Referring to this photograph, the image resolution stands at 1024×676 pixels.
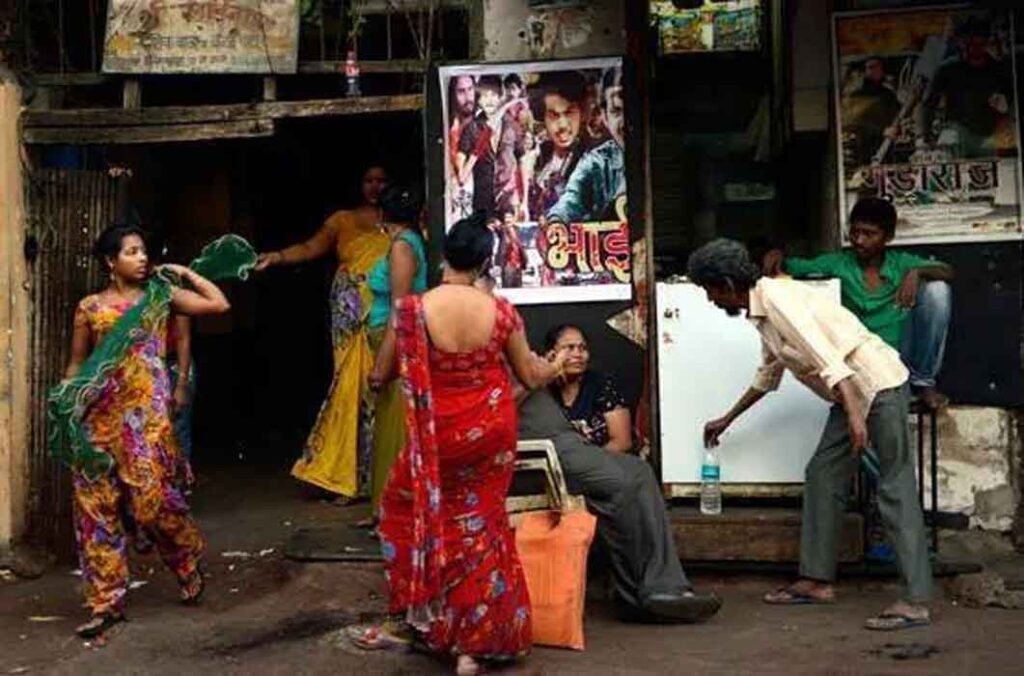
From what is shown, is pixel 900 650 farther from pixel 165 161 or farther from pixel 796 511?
pixel 165 161

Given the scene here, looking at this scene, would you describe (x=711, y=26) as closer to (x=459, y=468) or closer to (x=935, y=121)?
(x=935, y=121)

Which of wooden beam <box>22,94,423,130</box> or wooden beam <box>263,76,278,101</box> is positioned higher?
wooden beam <box>263,76,278,101</box>

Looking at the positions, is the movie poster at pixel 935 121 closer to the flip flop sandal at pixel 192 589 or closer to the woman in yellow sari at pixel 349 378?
the woman in yellow sari at pixel 349 378

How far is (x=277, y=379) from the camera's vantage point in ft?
37.4

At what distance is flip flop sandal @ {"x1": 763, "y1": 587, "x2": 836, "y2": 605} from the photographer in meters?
5.99

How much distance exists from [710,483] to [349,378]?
2.31 meters

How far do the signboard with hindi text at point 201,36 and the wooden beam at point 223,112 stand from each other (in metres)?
0.20

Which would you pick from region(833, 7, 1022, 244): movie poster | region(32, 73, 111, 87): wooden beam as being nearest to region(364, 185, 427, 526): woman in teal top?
region(32, 73, 111, 87): wooden beam

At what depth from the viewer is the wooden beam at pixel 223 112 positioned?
6953 mm

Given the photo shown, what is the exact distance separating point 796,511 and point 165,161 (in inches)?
198

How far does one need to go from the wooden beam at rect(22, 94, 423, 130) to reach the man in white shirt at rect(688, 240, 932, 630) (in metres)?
2.15

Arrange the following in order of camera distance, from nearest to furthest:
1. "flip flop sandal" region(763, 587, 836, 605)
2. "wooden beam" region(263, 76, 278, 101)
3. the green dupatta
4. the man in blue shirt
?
1. the green dupatta
2. "flip flop sandal" region(763, 587, 836, 605)
3. the man in blue shirt
4. "wooden beam" region(263, 76, 278, 101)

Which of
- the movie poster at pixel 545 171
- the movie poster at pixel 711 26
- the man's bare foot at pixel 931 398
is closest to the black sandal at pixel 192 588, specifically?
the movie poster at pixel 545 171

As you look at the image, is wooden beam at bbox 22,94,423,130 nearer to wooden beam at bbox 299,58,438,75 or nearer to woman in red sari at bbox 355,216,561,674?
wooden beam at bbox 299,58,438,75
